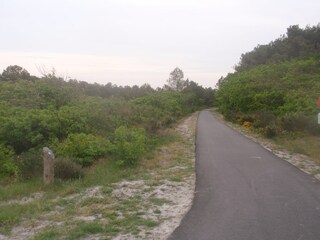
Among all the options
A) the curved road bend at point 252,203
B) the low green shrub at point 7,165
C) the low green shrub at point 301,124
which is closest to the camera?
the curved road bend at point 252,203

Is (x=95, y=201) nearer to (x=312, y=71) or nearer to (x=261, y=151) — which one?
(x=261, y=151)

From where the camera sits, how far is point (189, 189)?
11586mm

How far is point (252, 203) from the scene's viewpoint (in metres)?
9.58

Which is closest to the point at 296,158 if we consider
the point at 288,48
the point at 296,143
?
the point at 296,143

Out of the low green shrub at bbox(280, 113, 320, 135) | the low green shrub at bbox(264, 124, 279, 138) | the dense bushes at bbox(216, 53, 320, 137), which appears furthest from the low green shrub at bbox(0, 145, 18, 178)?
the low green shrub at bbox(280, 113, 320, 135)

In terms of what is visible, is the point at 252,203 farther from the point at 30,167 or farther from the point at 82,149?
the point at 82,149

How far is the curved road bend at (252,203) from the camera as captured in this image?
7.42m

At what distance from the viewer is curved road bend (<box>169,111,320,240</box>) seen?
24.3ft

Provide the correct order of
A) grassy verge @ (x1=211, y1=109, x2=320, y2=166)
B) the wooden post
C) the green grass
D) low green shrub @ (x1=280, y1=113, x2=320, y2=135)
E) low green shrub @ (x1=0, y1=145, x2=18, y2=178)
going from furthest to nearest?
low green shrub @ (x1=280, y1=113, x2=320, y2=135)
grassy verge @ (x1=211, y1=109, x2=320, y2=166)
the green grass
low green shrub @ (x1=0, y1=145, x2=18, y2=178)
the wooden post

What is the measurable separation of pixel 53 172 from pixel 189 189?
12.6 feet

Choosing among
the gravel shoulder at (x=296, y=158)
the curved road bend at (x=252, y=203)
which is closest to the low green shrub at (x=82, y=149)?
the curved road bend at (x=252, y=203)

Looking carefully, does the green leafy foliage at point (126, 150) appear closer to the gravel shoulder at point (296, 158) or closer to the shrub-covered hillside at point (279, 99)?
the gravel shoulder at point (296, 158)

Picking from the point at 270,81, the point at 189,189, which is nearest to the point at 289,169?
the point at 189,189

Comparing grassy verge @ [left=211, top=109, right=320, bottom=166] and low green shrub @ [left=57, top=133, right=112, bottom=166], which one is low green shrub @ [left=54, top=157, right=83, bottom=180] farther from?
grassy verge @ [left=211, top=109, right=320, bottom=166]
